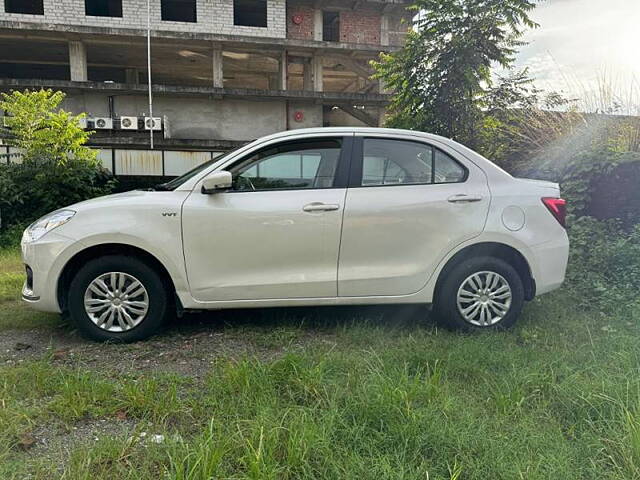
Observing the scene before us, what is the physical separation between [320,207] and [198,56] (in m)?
21.0

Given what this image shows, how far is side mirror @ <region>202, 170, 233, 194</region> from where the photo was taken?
3375 mm

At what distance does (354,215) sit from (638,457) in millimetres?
2247

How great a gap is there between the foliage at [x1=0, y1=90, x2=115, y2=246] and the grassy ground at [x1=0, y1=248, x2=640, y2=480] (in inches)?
230

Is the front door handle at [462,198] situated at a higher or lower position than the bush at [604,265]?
higher

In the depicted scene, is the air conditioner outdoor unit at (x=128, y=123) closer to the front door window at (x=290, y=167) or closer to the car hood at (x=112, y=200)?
the car hood at (x=112, y=200)

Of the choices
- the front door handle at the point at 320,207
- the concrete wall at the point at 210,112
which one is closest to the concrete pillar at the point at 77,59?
the concrete wall at the point at 210,112

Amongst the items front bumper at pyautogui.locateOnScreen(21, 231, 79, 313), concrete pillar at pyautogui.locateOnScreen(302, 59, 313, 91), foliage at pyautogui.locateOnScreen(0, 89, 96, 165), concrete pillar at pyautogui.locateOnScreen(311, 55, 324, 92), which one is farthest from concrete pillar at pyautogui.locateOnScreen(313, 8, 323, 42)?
front bumper at pyautogui.locateOnScreen(21, 231, 79, 313)

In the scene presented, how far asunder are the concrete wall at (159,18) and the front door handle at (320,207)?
19280mm

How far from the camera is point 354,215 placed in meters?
3.53

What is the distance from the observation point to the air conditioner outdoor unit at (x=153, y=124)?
18297mm

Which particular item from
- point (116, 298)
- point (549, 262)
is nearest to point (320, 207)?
point (116, 298)

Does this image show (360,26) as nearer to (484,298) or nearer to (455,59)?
(455,59)

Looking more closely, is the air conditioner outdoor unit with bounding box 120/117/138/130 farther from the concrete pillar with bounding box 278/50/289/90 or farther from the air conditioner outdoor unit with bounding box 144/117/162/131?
the concrete pillar with bounding box 278/50/289/90

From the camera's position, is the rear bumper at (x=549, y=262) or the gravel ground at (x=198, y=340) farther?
the rear bumper at (x=549, y=262)
